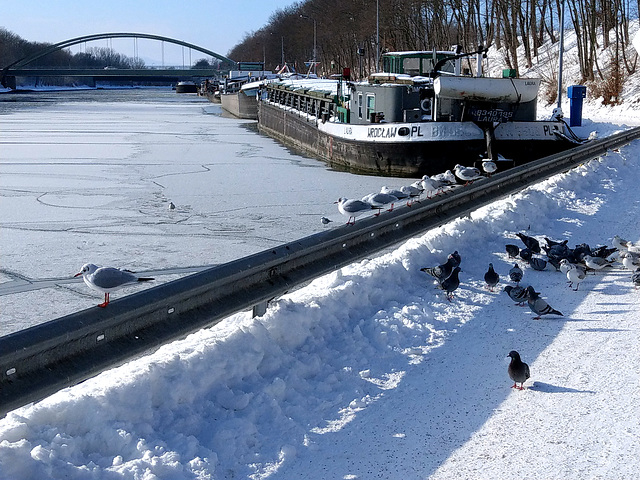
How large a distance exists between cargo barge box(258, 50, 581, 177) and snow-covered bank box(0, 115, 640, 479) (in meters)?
13.8

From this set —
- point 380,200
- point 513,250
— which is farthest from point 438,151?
point 513,250

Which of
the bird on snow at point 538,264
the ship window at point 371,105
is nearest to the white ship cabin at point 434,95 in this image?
the ship window at point 371,105

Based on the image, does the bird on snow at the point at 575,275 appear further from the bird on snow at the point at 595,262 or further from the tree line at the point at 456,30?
the tree line at the point at 456,30

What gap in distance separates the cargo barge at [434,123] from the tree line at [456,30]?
8.80 meters

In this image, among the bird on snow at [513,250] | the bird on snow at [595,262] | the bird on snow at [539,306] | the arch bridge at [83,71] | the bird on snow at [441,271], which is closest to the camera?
the bird on snow at [539,306]

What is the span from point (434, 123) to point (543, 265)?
43.6 feet

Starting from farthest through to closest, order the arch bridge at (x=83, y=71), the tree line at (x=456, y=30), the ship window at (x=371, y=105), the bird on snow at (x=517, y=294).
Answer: the arch bridge at (x=83, y=71), the tree line at (x=456, y=30), the ship window at (x=371, y=105), the bird on snow at (x=517, y=294)

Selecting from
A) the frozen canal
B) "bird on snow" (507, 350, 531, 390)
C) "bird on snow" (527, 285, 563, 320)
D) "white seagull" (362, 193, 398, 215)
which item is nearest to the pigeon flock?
"bird on snow" (527, 285, 563, 320)

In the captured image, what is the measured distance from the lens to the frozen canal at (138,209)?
8539 millimetres

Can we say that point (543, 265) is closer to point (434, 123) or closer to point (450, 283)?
point (450, 283)

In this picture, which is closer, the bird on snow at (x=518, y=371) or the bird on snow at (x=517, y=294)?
the bird on snow at (x=518, y=371)

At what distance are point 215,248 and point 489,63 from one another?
5137 centimetres

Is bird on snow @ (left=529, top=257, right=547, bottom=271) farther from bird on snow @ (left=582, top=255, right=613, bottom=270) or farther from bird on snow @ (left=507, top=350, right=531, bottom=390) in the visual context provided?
bird on snow @ (left=507, top=350, right=531, bottom=390)

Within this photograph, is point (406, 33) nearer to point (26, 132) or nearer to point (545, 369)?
point (26, 132)
